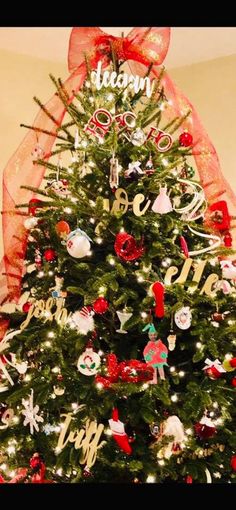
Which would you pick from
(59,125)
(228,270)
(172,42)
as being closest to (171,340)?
(228,270)

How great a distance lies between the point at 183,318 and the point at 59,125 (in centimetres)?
102

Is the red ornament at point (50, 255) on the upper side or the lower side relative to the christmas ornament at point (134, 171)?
lower

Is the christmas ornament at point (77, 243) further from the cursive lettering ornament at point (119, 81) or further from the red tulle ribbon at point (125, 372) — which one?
the cursive lettering ornament at point (119, 81)

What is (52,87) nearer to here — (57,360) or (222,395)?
(57,360)

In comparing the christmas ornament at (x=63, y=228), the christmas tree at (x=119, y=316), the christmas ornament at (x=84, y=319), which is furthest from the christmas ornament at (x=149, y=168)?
the christmas ornament at (x=84, y=319)

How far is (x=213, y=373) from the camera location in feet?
5.74

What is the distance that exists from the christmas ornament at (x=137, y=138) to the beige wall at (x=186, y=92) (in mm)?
1436

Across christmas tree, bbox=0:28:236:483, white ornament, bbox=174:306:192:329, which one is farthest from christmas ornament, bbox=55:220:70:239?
white ornament, bbox=174:306:192:329

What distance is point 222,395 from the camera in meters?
1.72

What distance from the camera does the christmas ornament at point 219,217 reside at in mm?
1962

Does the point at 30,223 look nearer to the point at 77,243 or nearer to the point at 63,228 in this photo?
the point at 63,228

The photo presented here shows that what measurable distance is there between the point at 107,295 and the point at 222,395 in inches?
22.1

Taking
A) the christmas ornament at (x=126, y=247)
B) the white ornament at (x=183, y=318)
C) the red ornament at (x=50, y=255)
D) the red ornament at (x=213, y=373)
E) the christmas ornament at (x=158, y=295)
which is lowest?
the red ornament at (x=213, y=373)

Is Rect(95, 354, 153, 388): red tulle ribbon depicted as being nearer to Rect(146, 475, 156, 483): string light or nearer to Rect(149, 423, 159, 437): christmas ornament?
Rect(149, 423, 159, 437): christmas ornament
